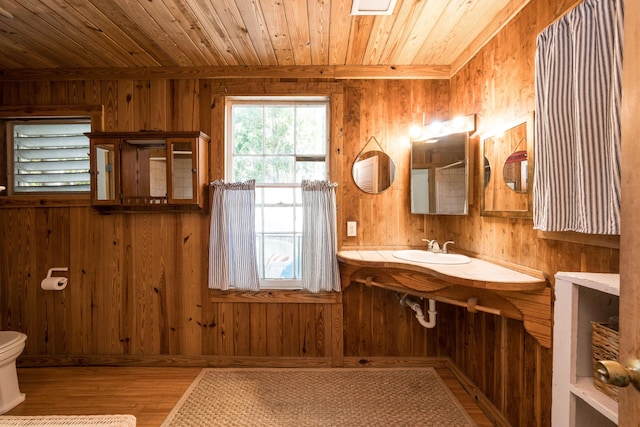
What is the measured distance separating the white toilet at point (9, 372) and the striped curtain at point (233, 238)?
122cm

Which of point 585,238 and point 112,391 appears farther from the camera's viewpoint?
point 112,391

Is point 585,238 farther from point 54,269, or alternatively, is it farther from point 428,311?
point 54,269

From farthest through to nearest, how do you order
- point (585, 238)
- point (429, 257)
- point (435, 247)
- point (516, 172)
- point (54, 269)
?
point (54, 269), point (435, 247), point (429, 257), point (516, 172), point (585, 238)

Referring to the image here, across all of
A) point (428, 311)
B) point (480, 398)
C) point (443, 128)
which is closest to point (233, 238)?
point (428, 311)

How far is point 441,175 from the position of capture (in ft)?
7.71

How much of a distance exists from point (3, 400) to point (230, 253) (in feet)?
5.30

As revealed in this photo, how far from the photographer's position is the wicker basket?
0.94m

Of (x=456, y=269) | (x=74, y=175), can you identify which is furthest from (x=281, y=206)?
(x=74, y=175)

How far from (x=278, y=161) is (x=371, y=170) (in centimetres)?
75

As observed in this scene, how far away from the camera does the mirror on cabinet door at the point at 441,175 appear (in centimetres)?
221

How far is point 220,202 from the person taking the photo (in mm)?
2486

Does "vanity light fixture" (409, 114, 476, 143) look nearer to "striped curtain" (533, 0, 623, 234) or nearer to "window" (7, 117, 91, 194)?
"striped curtain" (533, 0, 623, 234)

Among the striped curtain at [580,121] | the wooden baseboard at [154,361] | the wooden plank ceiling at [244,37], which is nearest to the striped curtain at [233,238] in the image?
the wooden baseboard at [154,361]

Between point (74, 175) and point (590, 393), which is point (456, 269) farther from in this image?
point (74, 175)
